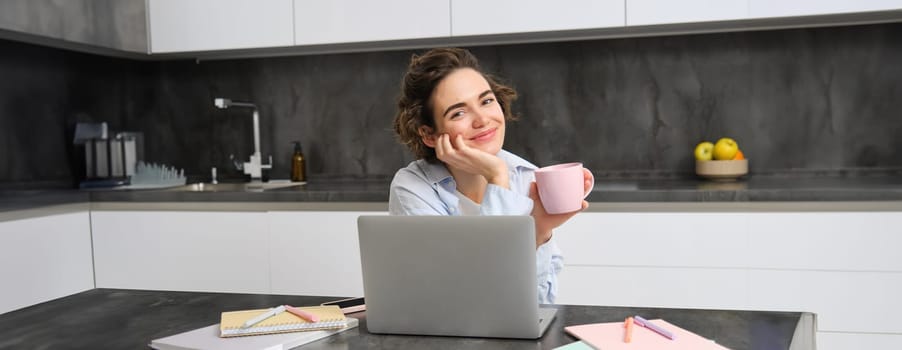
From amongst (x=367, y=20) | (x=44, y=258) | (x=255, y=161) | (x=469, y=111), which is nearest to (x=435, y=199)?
(x=469, y=111)

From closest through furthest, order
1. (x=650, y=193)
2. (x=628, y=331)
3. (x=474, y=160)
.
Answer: (x=628, y=331) → (x=474, y=160) → (x=650, y=193)

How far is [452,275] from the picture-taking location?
1.07 meters

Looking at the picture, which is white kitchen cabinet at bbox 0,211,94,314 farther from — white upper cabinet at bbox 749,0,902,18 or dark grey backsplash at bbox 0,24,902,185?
white upper cabinet at bbox 749,0,902,18

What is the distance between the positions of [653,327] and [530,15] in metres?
1.86

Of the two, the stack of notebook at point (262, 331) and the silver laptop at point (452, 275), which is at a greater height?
the silver laptop at point (452, 275)

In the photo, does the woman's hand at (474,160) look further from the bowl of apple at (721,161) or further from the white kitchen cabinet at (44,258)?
the white kitchen cabinet at (44,258)

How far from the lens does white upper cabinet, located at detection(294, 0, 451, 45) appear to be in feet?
9.34

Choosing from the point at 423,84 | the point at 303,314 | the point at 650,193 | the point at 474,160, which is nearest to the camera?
the point at 303,314

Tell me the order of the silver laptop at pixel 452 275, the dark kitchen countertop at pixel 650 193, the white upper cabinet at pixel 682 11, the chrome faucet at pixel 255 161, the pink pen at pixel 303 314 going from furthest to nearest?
the chrome faucet at pixel 255 161, the white upper cabinet at pixel 682 11, the dark kitchen countertop at pixel 650 193, the pink pen at pixel 303 314, the silver laptop at pixel 452 275

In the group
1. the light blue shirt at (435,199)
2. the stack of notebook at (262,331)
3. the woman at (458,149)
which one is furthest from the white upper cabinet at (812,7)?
the stack of notebook at (262,331)

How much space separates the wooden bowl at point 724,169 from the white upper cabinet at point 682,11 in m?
0.51

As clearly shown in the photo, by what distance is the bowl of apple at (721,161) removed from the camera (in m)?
2.76

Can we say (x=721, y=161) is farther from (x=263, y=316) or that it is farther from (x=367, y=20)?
(x=263, y=316)

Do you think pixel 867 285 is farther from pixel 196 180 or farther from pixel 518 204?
pixel 196 180
